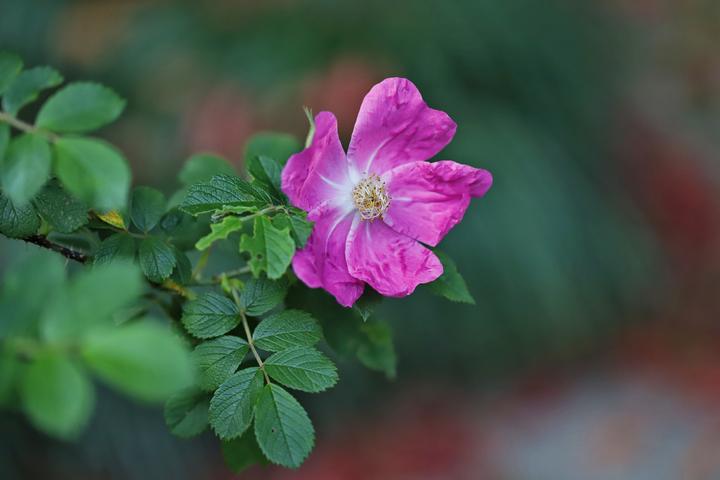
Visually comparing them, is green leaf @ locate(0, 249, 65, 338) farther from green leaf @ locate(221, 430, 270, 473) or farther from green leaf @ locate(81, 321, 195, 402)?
green leaf @ locate(221, 430, 270, 473)

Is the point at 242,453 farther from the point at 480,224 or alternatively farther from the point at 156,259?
the point at 480,224

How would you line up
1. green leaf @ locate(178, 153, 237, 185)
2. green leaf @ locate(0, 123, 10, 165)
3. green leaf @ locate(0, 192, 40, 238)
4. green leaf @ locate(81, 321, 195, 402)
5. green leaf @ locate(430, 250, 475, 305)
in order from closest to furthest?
green leaf @ locate(81, 321, 195, 402) < green leaf @ locate(0, 123, 10, 165) < green leaf @ locate(0, 192, 40, 238) < green leaf @ locate(430, 250, 475, 305) < green leaf @ locate(178, 153, 237, 185)

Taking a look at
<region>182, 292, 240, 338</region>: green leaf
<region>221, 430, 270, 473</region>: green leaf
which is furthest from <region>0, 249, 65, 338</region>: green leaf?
<region>221, 430, 270, 473</region>: green leaf

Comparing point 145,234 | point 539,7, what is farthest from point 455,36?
point 145,234

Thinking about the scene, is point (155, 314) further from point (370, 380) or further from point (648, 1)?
point (648, 1)

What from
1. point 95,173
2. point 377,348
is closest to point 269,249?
point 95,173
